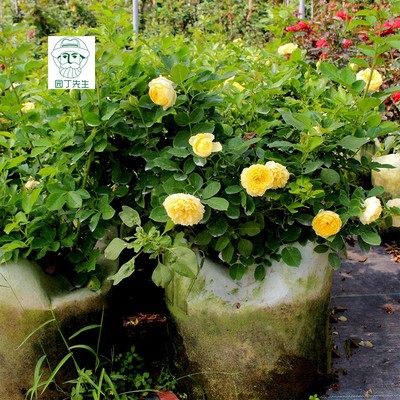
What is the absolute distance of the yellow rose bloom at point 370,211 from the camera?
183cm

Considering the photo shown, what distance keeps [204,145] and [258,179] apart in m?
0.19

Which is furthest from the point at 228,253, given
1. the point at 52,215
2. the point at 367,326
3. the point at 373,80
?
the point at 367,326

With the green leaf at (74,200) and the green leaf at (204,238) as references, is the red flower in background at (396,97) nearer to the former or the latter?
the green leaf at (204,238)

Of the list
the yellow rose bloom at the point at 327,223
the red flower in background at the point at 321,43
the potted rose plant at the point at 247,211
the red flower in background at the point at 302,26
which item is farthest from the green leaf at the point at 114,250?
the red flower in background at the point at 302,26

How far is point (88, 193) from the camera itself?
6.15 ft

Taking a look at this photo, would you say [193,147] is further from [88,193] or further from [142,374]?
[142,374]

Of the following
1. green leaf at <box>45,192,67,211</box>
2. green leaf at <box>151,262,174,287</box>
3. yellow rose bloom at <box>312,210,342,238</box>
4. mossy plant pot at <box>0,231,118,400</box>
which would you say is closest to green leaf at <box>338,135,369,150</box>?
yellow rose bloom at <box>312,210,342,238</box>

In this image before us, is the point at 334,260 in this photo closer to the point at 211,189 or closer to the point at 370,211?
the point at 370,211

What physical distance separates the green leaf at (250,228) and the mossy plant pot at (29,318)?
599 millimetres

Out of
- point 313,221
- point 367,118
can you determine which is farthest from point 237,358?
point 367,118

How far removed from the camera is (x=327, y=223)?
71.1 inches

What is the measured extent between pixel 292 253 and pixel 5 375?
105 centimetres

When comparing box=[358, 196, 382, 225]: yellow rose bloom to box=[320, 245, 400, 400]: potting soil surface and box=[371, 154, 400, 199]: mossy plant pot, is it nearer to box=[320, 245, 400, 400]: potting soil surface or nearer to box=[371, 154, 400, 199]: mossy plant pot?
box=[320, 245, 400, 400]: potting soil surface

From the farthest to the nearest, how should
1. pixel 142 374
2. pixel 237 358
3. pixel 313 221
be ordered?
pixel 142 374
pixel 237 358
pixel 313 221
